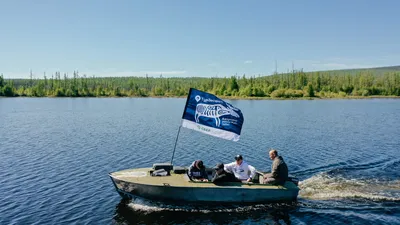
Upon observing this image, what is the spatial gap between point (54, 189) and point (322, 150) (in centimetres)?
2578

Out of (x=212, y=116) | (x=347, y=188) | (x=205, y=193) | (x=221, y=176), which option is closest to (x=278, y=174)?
(x=221, y=176)

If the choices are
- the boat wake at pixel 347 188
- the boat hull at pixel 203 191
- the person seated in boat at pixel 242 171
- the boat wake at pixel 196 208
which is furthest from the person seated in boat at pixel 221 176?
the boat wake at pixel 347 188

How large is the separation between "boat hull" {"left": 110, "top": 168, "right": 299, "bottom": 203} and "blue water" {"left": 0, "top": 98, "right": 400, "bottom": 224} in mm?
604

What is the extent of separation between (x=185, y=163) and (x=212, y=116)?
35.2 ft

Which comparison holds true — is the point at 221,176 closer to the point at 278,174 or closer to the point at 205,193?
the point at 205,193

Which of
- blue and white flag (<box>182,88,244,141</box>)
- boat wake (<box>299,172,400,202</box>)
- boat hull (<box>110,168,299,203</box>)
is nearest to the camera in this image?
boat hull (<box>110,168,299,203</box>)

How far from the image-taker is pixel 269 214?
18812mm

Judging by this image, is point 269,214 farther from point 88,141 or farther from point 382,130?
point 382,130

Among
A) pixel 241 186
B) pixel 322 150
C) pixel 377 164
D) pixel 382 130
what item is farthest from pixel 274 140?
pixel 241 186

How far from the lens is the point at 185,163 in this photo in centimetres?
3100

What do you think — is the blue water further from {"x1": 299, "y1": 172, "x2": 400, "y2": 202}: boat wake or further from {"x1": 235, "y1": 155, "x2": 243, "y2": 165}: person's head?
{"x1": 235, "y1": 155, "x2": 243, "y2": 165}: person's head

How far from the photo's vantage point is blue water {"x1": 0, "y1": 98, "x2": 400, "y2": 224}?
18469mm

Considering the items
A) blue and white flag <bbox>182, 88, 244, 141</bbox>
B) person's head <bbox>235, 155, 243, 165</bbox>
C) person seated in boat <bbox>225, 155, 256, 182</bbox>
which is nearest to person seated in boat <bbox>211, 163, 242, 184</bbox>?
person seated in boat <bbox>225, 155, 256, 182</bbox>

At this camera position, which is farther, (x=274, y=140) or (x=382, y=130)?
(x=382, y=130)
